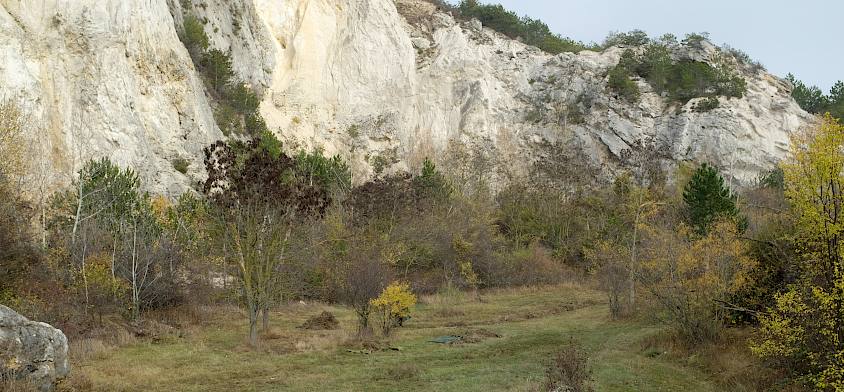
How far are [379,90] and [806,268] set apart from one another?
50.3 meters

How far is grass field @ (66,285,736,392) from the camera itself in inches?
507

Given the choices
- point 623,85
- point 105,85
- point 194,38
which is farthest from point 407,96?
point 105,85

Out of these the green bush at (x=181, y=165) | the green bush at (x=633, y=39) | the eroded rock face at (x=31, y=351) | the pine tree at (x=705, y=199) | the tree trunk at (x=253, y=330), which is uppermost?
the green bush at (x=633, y=39)

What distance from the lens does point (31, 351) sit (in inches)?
411

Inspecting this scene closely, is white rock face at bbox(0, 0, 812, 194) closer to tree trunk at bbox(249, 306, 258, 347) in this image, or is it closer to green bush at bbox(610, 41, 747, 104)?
green bush at bbox(610, 41, 747, 104)

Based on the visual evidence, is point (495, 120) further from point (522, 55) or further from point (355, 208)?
point (355, 208)

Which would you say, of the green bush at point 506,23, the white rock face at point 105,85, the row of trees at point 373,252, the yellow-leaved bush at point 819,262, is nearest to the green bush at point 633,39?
the green bush at point 506,23

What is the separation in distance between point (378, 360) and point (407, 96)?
47.3 meters

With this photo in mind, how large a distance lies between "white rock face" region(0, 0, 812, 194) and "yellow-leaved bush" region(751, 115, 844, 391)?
32997 millimetres

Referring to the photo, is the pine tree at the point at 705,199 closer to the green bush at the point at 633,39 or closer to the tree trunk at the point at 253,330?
the tree trunk at the point at 253,330

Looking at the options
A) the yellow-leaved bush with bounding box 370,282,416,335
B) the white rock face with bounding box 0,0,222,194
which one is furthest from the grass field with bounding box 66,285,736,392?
the white rock face with bounding box 0,0,222,194

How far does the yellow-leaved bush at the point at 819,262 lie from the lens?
1079 cm

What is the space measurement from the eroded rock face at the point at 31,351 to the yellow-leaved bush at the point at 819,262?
13603mm

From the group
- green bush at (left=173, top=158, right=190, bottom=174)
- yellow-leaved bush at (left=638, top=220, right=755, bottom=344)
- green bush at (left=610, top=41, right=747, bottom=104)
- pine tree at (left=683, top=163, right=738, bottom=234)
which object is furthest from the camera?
green bush at (left=610, top=41, right=747, bottom=104)
